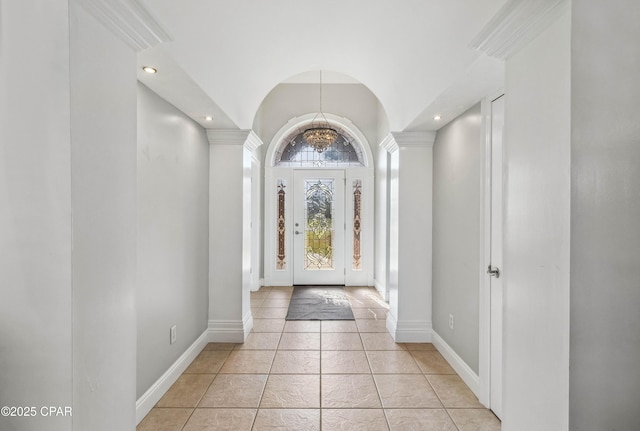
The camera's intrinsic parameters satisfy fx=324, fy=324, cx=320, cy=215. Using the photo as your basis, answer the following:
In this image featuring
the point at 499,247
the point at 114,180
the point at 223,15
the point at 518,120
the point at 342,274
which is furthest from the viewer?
the point at 342,274

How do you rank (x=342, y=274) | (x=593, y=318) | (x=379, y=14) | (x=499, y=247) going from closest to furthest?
(x=593, y=318) → (x=379, y=14) → (x=499, y=247) → (x=342, y=274)

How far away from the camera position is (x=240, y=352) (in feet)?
9.50

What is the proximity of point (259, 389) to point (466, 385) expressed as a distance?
4.93ft

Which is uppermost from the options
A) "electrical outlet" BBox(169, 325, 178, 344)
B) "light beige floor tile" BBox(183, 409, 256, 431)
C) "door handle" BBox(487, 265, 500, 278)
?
"door handle" BBox(487, 265, 500, 278)

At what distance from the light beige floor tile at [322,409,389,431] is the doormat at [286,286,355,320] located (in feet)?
5.68

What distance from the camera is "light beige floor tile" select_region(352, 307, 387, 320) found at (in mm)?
3838

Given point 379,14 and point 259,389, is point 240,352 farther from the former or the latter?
point 379,14

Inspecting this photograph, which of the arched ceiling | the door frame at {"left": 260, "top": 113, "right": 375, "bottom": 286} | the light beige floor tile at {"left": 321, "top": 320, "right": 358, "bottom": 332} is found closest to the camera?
the arched ceiling

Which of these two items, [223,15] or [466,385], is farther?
[466,385]

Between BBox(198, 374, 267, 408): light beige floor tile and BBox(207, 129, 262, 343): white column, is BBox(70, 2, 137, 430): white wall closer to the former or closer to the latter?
BBox(198, 374, 267, 408): light beige floor tile

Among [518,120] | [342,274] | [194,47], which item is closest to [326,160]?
[342,274]

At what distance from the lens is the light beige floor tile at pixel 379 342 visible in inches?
118

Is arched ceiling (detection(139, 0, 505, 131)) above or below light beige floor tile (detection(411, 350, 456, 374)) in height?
above

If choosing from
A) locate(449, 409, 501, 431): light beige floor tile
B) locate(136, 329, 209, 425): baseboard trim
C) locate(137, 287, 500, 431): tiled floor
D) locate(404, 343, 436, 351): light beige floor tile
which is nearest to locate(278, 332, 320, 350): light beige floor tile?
locate(137, 287, 500, 431): tiled floor
